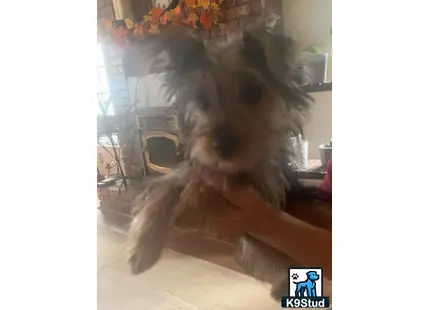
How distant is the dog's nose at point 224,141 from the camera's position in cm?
114

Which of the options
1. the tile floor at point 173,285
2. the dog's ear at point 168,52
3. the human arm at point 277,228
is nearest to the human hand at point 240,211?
the human arm at point 277,228

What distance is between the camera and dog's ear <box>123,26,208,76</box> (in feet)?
3.82

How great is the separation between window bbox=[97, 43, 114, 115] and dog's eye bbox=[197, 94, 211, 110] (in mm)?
226

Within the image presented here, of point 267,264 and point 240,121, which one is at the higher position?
point 240,121

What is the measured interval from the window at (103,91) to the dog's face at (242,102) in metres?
0.22

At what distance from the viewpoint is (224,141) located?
3.74ft

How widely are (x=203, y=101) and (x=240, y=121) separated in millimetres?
104
